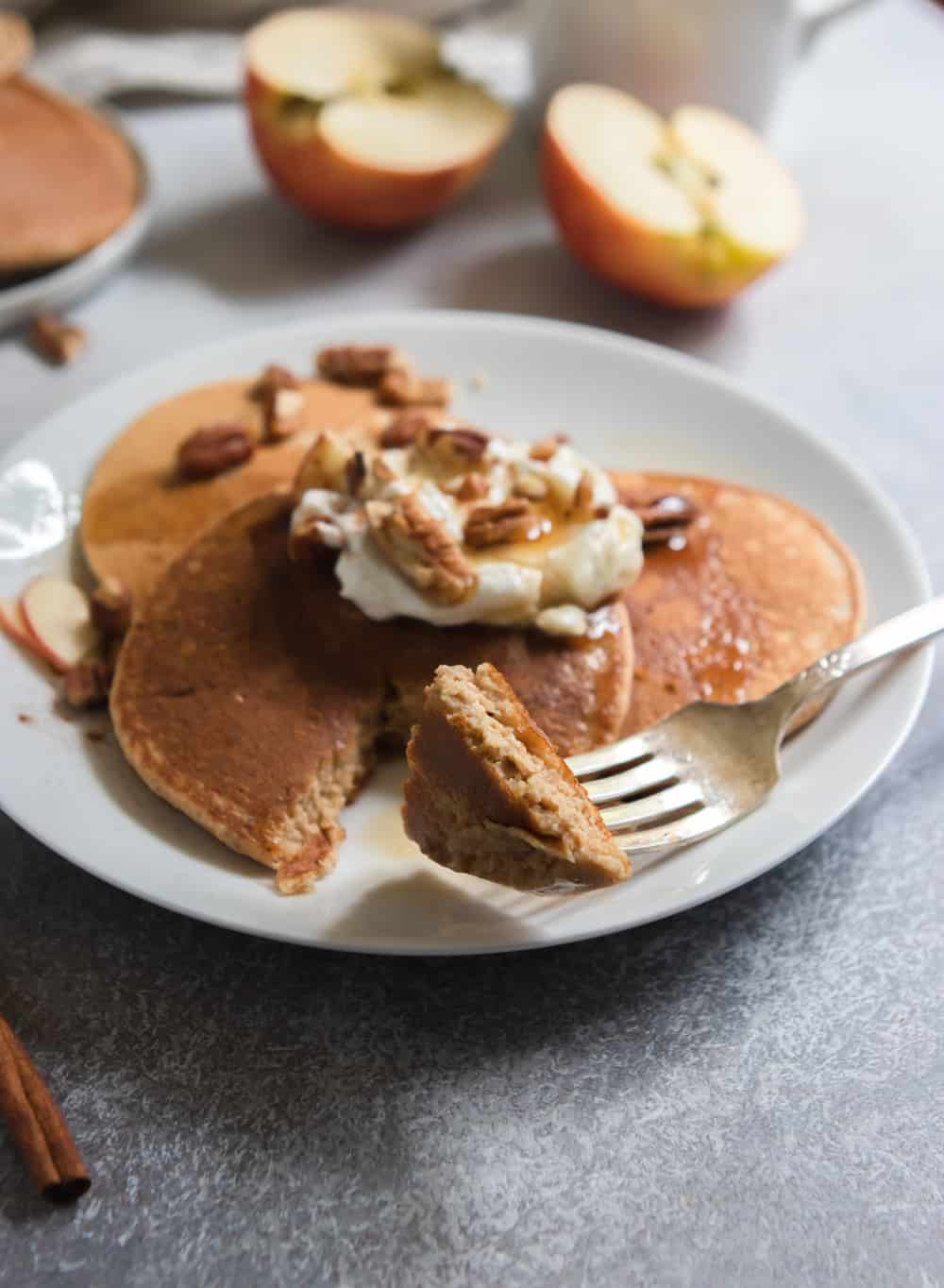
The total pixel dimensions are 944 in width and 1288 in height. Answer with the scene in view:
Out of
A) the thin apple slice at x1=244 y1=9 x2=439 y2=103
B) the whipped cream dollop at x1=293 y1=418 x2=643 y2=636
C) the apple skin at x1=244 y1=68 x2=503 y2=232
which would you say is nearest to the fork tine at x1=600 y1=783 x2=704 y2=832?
the whipped cream dollop at x1=293 y1=418 x2=643 y2=636

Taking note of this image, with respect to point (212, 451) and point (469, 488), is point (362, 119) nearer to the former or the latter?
point (212, 451)

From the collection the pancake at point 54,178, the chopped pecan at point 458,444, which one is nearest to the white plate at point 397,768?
the chopped pecan at point 458,444

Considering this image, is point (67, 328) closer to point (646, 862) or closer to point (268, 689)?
point (268, 689)

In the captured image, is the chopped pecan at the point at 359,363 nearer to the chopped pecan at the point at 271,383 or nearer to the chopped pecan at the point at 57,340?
the chopped pecan at the point at 271,383

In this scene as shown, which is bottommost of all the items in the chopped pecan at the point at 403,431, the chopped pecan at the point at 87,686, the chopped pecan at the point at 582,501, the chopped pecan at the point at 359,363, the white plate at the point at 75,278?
the white plate at the point at 75,278

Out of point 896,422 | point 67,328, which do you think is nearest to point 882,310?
point 896,422

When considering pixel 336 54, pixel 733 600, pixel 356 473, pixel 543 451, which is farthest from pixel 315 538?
pixel 336 54

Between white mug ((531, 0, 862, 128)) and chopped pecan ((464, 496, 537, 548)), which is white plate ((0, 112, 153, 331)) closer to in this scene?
white mug ((531, 0, 862, 128))
